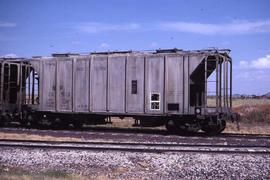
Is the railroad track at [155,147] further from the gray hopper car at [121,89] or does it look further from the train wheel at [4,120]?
the train wheel at [4,120]

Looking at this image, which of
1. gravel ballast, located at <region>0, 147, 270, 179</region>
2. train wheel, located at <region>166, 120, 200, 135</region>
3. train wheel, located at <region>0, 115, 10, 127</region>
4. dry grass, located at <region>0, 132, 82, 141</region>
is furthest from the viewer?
train wheel, located at <region>0, 115, 10, 127</region>

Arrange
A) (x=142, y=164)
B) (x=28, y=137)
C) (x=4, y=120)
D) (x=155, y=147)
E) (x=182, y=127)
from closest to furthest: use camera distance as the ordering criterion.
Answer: (x=142, y=164) < (x=155, y=147) < (x=28, y=137) < (x=182, y=127) < (x=4, y=120)

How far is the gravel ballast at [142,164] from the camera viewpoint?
11.0 metres

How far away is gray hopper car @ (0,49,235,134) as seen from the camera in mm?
21062

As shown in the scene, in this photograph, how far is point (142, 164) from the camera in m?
12.2

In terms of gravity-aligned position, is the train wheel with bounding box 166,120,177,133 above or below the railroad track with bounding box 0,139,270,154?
above

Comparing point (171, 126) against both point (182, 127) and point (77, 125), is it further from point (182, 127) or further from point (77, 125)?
point (77, 125)

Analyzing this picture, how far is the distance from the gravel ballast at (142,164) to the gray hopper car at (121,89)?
7.83 m

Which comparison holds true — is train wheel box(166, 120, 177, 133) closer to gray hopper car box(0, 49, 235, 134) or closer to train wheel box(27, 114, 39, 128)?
gray hopper car box(0, 49, 235, 134)

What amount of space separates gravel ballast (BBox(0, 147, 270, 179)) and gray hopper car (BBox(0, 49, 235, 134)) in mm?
7826

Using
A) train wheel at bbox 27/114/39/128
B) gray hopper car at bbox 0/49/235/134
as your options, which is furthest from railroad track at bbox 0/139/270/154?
train wheel at bbox 27/114/39/128

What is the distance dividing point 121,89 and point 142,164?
10.7 meters

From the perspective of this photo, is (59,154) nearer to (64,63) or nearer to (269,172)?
(269,172)

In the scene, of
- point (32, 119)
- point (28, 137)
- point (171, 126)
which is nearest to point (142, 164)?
point (28, 137)
